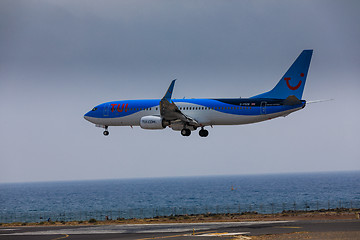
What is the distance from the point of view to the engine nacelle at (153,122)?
59125 millimetres

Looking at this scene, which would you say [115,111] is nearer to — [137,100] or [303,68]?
[137,100]

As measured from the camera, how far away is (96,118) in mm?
66375

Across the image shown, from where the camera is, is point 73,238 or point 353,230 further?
point 73,238

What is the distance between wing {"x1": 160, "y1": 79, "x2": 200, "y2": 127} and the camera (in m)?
56.5

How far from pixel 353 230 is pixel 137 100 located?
32242mm

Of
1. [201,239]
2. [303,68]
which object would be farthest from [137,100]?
[201,239]

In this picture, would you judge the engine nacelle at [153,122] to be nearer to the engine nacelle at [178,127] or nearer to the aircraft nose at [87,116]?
the engine nacelle at [178,127]

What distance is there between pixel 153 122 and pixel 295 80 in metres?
16.8

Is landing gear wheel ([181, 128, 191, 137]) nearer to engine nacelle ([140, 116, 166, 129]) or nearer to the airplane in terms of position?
the airplane

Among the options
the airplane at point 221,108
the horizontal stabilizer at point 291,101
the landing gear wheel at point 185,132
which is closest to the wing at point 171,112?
the airplane at point 221,108

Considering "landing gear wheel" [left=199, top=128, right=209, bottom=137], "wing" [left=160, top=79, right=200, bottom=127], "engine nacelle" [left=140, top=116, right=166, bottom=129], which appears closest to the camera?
"wing" [left=160, top=79, right=200, bottom=127]

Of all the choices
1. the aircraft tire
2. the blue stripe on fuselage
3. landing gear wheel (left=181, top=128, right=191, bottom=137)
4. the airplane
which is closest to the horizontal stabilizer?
the airplane

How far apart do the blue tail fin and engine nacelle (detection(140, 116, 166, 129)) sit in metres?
11.3

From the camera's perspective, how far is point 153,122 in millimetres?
59156
